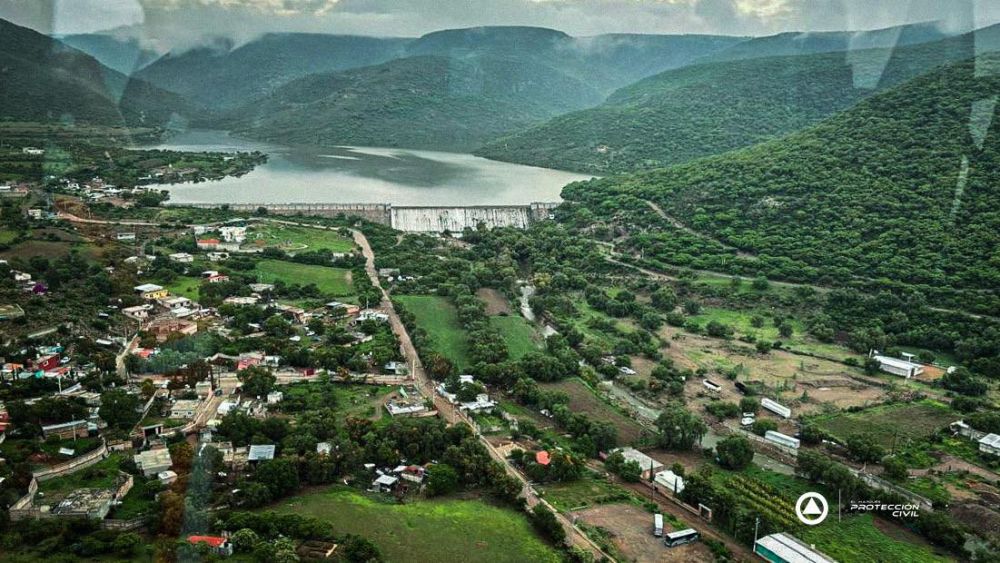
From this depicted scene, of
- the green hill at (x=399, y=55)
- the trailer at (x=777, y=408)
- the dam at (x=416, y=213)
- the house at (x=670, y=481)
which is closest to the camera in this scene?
the house at (x=670, y=481)

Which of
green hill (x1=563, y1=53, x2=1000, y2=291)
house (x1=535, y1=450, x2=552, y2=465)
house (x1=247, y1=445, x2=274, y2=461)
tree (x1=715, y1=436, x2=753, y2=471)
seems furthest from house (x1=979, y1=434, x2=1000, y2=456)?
house (x1=247, y1=445, x2=274, y2=461)

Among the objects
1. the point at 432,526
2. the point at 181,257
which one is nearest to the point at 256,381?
the point at 432,526

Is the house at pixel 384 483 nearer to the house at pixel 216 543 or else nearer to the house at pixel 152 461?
the house at pixel 216 543

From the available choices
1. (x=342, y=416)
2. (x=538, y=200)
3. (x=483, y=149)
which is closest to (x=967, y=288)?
(x=342, y=416)

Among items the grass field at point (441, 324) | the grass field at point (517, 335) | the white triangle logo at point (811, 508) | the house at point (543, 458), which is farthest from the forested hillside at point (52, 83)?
the white triangle logo at point (811, 508)

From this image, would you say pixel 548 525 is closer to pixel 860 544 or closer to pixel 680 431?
pixel 680 431

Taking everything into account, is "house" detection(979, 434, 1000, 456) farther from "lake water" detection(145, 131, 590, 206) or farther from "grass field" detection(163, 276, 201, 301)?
"lake water" detection(145, 131, 590, 206)
